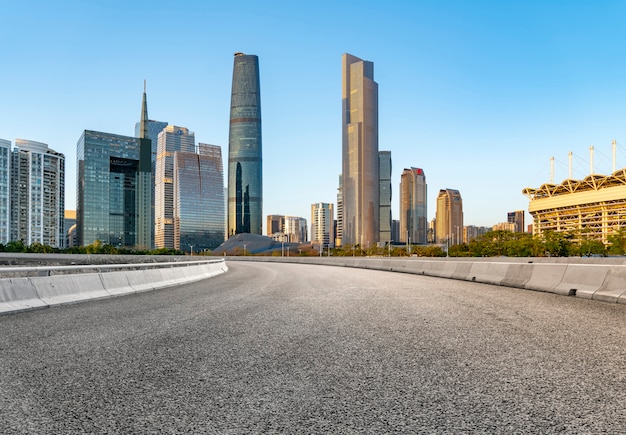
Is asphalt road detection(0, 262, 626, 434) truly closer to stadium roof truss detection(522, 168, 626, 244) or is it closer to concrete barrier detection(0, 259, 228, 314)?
concrete barrier detection(0, 259, 228, 314)

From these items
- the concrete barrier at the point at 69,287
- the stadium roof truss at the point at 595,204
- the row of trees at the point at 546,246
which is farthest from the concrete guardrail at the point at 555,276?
the stadium roof truss at the point at 595,204

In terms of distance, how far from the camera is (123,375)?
5.21m

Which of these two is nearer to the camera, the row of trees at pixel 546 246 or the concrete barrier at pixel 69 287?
the concrete barrier at pixel 69 287

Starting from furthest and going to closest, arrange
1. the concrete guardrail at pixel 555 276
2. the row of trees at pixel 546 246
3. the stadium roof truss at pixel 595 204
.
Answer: the stadium roof truss at pixel 595 204 < the row of trees at pixel 546 246 < the concrete guardrail at pixel 555 276

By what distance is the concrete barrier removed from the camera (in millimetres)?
11062

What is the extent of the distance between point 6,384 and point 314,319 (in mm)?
5318

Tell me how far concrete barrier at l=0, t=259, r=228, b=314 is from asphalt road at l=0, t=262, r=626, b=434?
1.27 meters

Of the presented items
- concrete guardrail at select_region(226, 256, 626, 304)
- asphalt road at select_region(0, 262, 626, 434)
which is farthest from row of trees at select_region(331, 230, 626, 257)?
asphalt road at select_region(0, 262, 626, 434)

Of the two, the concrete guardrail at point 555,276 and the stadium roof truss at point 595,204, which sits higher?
the stadium roof truss at point 595,204

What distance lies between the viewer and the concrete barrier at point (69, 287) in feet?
36.3

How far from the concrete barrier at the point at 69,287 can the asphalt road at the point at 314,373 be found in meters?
1.27

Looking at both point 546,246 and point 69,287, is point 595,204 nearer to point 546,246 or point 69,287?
point 546,246

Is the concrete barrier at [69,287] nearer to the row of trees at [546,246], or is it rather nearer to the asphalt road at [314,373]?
the asphalt road at [314,373]

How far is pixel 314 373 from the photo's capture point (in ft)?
17.2
